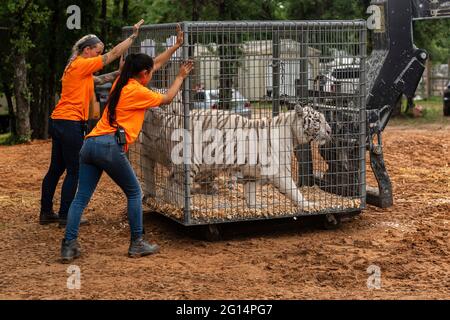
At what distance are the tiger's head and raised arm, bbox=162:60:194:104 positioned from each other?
1.35 m

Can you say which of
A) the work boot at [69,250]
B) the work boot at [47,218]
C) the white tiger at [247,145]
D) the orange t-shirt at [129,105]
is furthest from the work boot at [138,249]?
the work boot at [47,218]

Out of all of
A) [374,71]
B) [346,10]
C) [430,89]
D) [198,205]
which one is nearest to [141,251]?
[198,205]

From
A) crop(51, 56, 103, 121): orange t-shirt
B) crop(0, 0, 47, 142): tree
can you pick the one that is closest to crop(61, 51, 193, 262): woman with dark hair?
crop(51, 56, 103, 121): orange t-shirt

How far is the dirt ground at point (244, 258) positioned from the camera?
240 inches

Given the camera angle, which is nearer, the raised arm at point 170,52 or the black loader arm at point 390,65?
the raised arm at point 170,52

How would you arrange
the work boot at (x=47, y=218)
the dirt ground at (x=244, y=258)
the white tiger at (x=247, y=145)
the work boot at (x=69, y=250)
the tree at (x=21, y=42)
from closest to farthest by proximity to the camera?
1. the dirt ground at (x=244, y=258)
2. the work boot at (x=69, y=250)
3. the white tiger at (x=247, y=145)
4. the work boot at (x=47, y=218)
5. the tree at (x=21, y=42)

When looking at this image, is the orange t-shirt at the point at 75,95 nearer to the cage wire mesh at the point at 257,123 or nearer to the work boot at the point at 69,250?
the cage wire mesh at the point at 257,123

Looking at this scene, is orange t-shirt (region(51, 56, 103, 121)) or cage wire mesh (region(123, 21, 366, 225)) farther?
orange t-shirt (region(51, 56, 103, 121))

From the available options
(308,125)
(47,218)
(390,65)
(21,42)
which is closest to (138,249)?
(47,218)

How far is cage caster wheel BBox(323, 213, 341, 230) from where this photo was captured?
8.20 metres

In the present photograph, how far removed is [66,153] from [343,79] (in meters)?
2.93

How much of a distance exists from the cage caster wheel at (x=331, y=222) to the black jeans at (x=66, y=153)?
260 cm

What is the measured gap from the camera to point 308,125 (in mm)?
7992

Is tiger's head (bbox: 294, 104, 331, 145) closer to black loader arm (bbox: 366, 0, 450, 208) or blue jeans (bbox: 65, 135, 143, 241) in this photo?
black loader arm (bbox: 366, 0, 450, 208)
